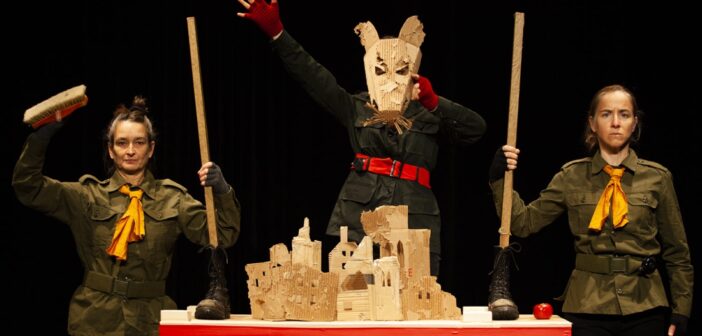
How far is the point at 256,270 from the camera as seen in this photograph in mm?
3875

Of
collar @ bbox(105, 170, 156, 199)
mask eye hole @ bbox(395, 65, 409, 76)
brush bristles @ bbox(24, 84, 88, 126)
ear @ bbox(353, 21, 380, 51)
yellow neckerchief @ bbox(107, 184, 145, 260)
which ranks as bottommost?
yellow neckerchief @ bbox(107, 184, 145, 260)

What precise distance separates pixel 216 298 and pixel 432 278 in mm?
813

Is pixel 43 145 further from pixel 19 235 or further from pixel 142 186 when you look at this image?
pixel 19 235

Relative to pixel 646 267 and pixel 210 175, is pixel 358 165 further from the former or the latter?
pixel 646 267

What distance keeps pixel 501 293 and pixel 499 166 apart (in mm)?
477

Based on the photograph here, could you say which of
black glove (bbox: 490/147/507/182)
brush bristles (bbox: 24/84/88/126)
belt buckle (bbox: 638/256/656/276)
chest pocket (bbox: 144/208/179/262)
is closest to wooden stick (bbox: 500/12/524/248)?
black glove (bbox: 490/147/507/182)

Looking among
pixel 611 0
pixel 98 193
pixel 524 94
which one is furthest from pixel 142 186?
pixel 611 0

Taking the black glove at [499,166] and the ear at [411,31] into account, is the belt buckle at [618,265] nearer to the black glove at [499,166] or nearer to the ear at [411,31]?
the black glove at [499,166]

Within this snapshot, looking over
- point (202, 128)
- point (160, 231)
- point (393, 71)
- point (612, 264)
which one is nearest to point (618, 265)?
point (612, 264)

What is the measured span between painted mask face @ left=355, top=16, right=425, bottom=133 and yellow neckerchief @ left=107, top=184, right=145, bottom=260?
106cm

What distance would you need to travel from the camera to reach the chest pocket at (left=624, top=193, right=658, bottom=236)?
410 cm

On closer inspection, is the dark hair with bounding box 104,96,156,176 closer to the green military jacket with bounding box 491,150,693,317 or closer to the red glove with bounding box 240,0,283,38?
the red glove with bounding box 240,0,283,38

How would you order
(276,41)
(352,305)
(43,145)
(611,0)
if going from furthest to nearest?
1. (611,0)
2. (276,41)
3. (43,145)
4. (352,305)

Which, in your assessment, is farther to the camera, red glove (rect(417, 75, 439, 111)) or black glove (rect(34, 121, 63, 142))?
red glove (rect(417, 75, 439, 111))
